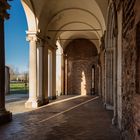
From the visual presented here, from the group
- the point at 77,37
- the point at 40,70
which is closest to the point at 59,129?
the point at 40,70

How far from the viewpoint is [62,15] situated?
13141 mm

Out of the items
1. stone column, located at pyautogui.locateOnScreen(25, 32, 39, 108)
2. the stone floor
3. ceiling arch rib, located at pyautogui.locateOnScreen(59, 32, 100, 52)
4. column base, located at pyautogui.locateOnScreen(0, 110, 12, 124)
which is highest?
ceiling arch rib, located at pyautogui.locateOnScreen(59, 32, 100, 52)

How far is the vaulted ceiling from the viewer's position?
33.7 feet

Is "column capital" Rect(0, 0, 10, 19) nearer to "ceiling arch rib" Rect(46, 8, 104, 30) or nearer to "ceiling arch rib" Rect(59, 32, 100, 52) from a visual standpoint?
"ceiling arch rib" Rect(46, 8, 104, 30)

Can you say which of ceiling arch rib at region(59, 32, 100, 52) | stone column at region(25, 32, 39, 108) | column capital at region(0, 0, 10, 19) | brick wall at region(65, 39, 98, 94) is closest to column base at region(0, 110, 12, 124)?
column capital at region(0, 0, 10, 19)

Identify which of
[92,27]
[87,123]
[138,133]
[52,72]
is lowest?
[87,123]

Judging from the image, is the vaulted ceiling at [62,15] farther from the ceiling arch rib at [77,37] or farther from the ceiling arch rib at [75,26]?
the ceiling arch rib at [77,37]

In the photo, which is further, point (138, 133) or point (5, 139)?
point (5, 139)

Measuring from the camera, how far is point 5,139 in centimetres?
529

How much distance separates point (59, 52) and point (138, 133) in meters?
15.8

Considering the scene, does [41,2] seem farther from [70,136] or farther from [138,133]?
[138,133]

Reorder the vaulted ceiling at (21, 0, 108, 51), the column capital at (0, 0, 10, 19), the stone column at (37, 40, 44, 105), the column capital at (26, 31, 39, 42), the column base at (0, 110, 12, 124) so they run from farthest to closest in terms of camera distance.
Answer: the stone column at (37, 40, 44, 105) < the column capital at (26, 31, 39, 42) < the vaulted ceiling at (21, 0, 108, 51) < the column base at (0, 110, 12, 124) < the column capital at (0, 0, 10, 19)

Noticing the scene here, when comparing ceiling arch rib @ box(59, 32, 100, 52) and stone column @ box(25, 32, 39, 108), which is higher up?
ceiling arch rib @ box(59, 32, 100, 52)

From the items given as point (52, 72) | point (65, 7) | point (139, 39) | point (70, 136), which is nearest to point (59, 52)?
point (52, 72)
